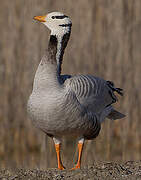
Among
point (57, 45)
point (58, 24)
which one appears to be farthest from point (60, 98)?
point (58, 24)

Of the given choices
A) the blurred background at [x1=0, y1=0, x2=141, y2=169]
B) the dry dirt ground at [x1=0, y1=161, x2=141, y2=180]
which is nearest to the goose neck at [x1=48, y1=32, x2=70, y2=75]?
the dry dirt ground at [x1=0, y1=161, x2=141, y2=180]

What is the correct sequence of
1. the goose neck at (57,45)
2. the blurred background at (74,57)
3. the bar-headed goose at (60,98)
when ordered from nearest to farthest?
the bar-headed goose at (60,98)
the goose neck at (57,45)
the blurred background at (74,57)

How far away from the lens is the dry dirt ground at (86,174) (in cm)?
414

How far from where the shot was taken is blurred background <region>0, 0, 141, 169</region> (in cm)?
786

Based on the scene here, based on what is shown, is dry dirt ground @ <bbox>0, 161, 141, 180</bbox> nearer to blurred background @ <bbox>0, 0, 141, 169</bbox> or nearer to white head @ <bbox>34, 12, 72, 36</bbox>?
white head @ <bbox>34, 12, 72, 36</bbox>

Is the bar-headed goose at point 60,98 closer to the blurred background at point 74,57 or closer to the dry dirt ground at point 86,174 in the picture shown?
the dry dirt ground at point 86,174

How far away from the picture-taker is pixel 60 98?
4707 mm

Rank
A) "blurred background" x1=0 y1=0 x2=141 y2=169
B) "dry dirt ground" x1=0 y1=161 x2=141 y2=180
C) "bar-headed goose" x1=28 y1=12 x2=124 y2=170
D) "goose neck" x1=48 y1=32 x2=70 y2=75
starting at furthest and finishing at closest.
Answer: "blurred background" x1=0 y1=0 x2=141 y2=169 → "goose neck" x1=48 y1=32 x2=70 y2=75 → "bar-headed goose" x1=28 y1=12 x2=124 y2=170 → "dry dirt ground" x1=0 y1=161 x2=141 y2=180

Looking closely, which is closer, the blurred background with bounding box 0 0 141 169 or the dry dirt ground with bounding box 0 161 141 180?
the dry dirt ground with bounding box 0 161 141 180

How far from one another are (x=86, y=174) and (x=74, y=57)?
404 cm

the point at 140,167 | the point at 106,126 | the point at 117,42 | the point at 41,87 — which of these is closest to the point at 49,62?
the point at 41,87

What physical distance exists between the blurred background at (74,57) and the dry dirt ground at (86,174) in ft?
10.7

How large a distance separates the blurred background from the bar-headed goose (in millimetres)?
2624

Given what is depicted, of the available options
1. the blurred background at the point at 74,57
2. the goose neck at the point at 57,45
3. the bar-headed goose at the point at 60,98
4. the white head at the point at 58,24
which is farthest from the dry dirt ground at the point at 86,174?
the blurred background at the point at 74,57
